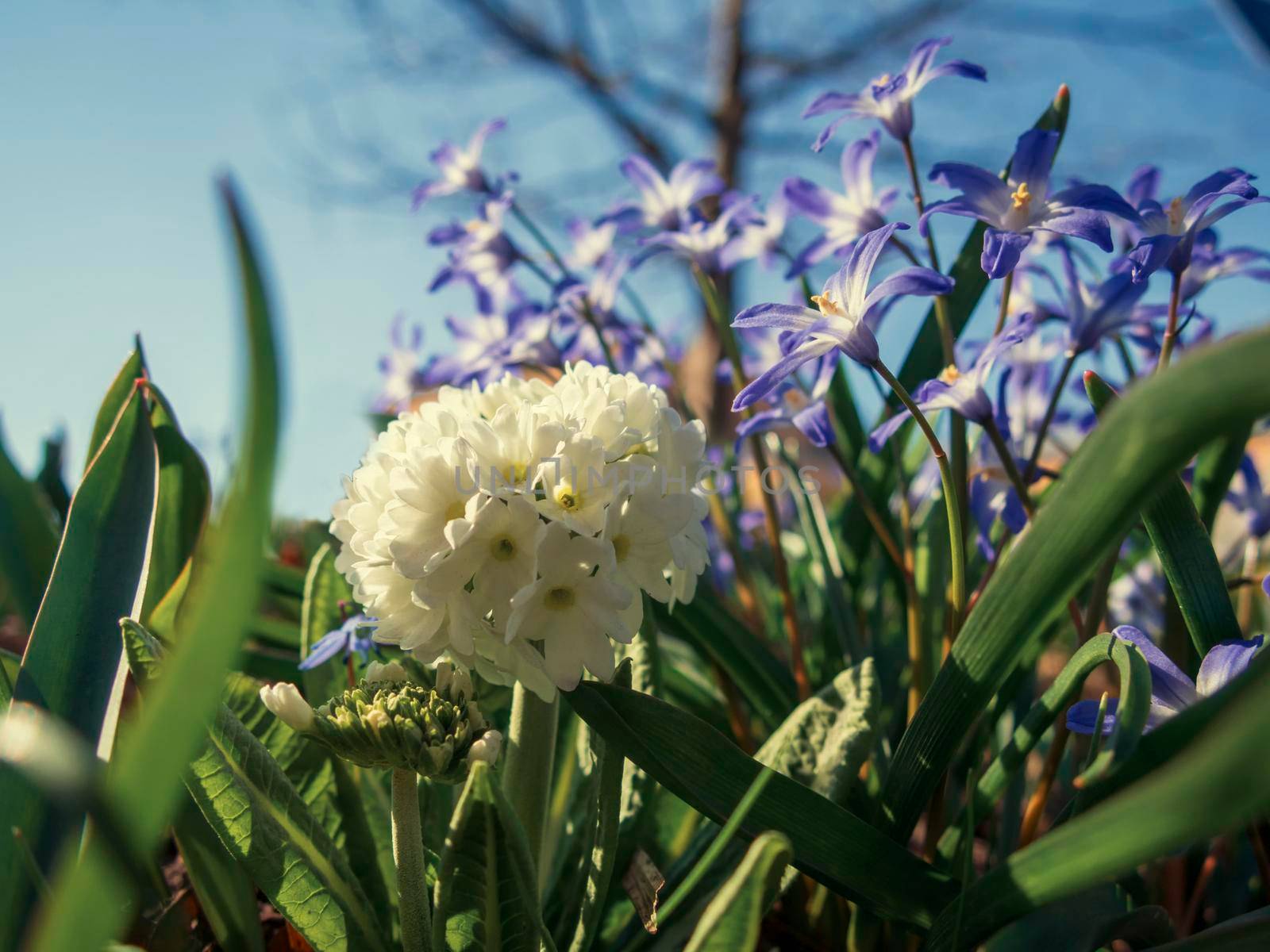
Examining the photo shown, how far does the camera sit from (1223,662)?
57cm

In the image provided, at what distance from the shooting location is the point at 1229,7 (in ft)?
2.21

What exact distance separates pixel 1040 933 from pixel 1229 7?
→ 0.67 meters

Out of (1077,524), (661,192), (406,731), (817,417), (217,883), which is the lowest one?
(217,883)

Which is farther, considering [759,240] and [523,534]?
[759,240]

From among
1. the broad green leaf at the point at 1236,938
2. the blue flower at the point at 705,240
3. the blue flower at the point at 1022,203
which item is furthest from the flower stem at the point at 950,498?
the blue flower at the point at 705,240

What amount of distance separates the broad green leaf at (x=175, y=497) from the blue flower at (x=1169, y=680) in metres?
0.72

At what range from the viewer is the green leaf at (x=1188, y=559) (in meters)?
0.61

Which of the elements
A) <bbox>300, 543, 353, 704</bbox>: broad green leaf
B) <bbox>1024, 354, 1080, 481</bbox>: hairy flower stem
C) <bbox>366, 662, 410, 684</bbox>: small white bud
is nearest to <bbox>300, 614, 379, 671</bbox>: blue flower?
<bbox>300, 543, 353, 704</bbox>: broad green leaf

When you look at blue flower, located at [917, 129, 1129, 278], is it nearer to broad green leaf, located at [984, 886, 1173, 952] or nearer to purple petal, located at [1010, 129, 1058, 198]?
purple petal, located at [1010, 129, 1058, 198]

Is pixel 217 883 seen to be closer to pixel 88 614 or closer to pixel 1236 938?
pixel 88 614

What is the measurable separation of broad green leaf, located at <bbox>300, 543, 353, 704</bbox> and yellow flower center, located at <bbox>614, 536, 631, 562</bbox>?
16.0 inches

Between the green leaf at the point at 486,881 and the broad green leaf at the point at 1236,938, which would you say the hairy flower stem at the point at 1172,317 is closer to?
the broad green leaf at the point at 1236,938

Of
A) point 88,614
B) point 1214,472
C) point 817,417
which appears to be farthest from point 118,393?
point 1214,472

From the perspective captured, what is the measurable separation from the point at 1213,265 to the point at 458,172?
3.09ft
